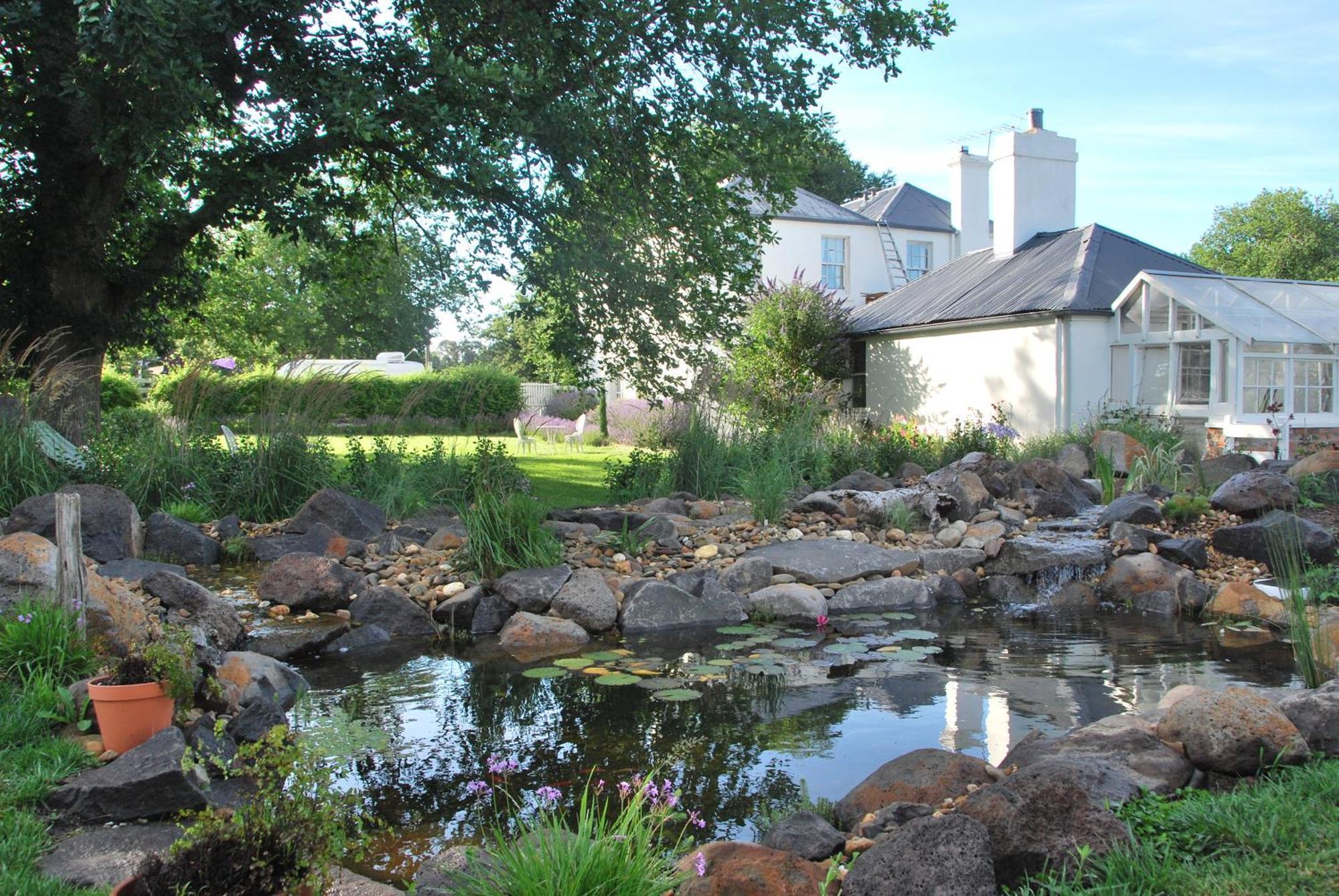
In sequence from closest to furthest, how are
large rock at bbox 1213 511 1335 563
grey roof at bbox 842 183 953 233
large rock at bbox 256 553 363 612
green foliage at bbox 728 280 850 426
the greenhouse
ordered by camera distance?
large rock at bbox 256 553 363 612, large rock at bbox 1213 511 1335 563, the greenhouse, green foliage at bbox 728 280 850 426, grey roof at bbox 842 183 953 233

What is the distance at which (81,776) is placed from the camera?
3.61m

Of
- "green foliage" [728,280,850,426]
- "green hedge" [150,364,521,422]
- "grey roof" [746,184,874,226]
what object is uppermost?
"grey roof" [746,184,874,226]

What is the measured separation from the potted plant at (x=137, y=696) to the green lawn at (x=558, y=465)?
6441 millimetres

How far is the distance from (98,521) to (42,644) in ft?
13.0

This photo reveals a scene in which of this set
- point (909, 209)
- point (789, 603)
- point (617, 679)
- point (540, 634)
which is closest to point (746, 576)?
point (789, 603)

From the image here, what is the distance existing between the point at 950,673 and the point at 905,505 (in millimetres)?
4182

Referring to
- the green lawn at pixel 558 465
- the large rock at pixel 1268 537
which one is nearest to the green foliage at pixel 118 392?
the green lawn at pixel 558 465

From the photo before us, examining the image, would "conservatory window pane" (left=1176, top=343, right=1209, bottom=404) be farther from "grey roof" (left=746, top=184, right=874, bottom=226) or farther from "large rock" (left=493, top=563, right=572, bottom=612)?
"large rock" (left=493, top=563, right=572, bottom=612)

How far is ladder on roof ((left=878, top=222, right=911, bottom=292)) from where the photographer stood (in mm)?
25000

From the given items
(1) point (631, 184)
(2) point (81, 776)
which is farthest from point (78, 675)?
(1) point (631, 184)

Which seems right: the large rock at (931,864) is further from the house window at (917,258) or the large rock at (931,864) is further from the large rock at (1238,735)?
the house window at (917,258)

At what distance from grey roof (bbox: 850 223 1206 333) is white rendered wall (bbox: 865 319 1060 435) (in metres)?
0.34

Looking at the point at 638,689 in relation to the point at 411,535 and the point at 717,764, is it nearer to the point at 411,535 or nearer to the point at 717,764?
the point at 717,764

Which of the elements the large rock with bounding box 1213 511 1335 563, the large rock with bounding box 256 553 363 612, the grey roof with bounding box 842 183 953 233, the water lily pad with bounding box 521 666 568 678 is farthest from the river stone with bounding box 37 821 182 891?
the grey roof with bounding box 842 183 953 233
